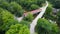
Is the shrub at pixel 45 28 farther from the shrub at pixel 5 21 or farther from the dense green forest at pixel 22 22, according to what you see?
the shrub at pixel 5 21

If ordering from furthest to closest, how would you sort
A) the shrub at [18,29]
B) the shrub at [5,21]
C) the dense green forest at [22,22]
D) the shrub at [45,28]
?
the shrub at [45,28]
the shrub at [5,21]
the dense green forest at [22,22]
the shrub at [18,29]

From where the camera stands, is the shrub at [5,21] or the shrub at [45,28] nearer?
the shrub at [5,21]

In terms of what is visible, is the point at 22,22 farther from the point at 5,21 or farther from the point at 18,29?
the point at 18,29

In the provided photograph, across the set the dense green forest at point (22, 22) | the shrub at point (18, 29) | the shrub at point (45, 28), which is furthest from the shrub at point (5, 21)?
the shrub at point (45, 28)

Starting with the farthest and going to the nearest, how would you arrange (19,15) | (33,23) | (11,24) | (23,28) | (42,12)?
1. (42,12)
2. (19,15)
3. (33,23)
4. (11,24)
5. (23,28)

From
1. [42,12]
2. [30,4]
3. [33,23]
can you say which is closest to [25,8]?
[30,4]

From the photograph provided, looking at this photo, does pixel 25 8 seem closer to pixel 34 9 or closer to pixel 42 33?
pixel 34 9

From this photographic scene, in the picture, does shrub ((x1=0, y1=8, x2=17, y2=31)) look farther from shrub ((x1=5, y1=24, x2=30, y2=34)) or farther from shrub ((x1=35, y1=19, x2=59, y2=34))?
shrub ((x1=35, y1=19, x2=59, y2=34))

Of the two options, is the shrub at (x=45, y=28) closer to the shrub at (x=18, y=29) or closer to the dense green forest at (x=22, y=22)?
the dense green forest at (x=22, y=22)

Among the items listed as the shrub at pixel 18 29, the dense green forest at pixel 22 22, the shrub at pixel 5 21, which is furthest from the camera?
the shrub at pixel 5 21

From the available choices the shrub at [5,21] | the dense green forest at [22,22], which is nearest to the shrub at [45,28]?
the dense green forest at [22,22]

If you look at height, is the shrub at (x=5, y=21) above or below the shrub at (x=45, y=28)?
above
